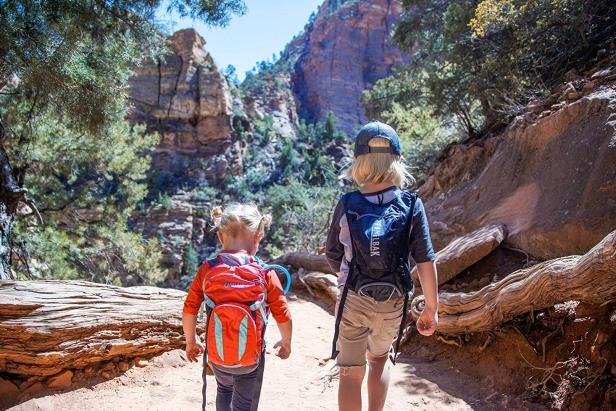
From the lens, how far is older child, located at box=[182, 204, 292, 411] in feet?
5.74

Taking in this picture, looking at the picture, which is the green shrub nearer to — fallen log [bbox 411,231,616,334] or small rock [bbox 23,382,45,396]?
small rock [bbox 23,382,45,396]

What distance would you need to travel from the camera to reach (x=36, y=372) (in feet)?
9.62

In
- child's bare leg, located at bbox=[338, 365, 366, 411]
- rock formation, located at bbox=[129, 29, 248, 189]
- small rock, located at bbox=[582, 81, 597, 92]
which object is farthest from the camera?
rock formation, located at bbox=[129, 29, 248, 189]

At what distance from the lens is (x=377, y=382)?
6.33 feet

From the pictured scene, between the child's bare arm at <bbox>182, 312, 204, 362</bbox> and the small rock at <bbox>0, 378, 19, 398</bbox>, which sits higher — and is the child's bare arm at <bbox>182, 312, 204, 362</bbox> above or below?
above

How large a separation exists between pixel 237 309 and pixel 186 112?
118 feet

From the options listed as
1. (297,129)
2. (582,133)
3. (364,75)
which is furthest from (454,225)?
(364,75)

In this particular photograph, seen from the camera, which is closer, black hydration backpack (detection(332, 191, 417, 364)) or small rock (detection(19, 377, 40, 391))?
black hydration backpack (detection(332, 191, 417, 364))

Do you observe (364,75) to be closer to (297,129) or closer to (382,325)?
(297,129)

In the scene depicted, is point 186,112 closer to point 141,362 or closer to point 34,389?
point 141,362

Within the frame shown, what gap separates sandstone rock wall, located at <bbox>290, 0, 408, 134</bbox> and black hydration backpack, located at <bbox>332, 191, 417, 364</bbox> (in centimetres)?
5817

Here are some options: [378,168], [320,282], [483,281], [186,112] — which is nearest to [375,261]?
[378,168]

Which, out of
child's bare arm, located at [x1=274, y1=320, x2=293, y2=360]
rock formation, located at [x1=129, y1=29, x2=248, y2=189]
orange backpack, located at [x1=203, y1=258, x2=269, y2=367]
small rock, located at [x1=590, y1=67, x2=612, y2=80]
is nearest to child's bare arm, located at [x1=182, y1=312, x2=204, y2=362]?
orange backpack, located at [x1=203, y1=258, x2=269, y2=367]

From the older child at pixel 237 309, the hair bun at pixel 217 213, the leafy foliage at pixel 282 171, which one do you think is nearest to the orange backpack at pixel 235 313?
the older child at pixel 237 309
